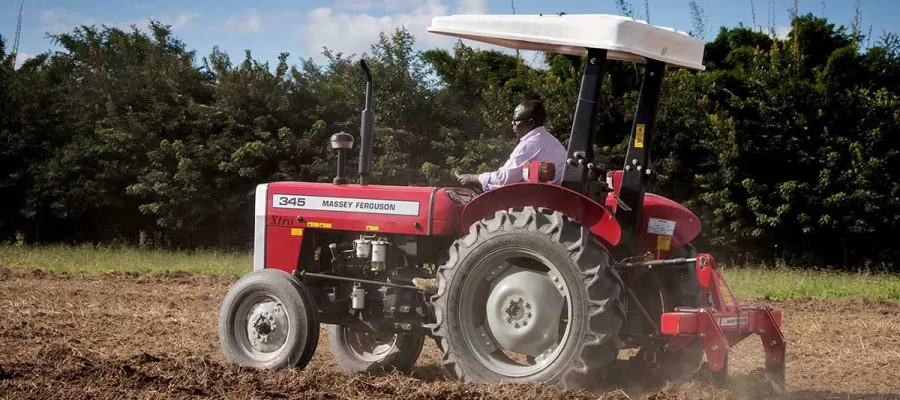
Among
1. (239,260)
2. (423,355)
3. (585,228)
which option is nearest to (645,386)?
(585,228)

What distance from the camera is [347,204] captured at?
255 inches

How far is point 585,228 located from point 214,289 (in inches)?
319

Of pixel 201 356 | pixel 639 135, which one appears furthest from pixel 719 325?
pixel 201 356

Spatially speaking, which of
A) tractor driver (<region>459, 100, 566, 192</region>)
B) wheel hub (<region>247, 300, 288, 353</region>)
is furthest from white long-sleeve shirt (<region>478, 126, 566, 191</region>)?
wheel hub (<region>247, 300, 288, 353</region>)

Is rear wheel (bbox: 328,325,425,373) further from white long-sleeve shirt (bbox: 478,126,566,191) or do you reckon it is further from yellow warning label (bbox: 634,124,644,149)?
yellow warning label (bbox: 634,124,644,149)

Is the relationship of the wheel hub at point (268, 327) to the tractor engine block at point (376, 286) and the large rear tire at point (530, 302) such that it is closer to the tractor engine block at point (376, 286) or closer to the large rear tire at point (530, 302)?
the tractor engine block at point (376, 286)

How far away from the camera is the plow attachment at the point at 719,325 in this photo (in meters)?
5.25

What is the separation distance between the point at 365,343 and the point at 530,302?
210 centimetres

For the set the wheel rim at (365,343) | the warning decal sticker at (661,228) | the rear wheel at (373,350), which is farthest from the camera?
the wheel rim at (365,343)

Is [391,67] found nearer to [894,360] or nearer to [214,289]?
[214,289]

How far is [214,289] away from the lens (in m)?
12.4

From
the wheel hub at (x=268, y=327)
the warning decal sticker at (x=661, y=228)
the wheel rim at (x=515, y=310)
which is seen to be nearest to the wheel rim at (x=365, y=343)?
the wheel hub at (x=268, y=327)

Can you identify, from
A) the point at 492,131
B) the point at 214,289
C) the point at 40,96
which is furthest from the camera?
the point at 40,96

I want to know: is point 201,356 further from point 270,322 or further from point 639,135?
point 639,135
